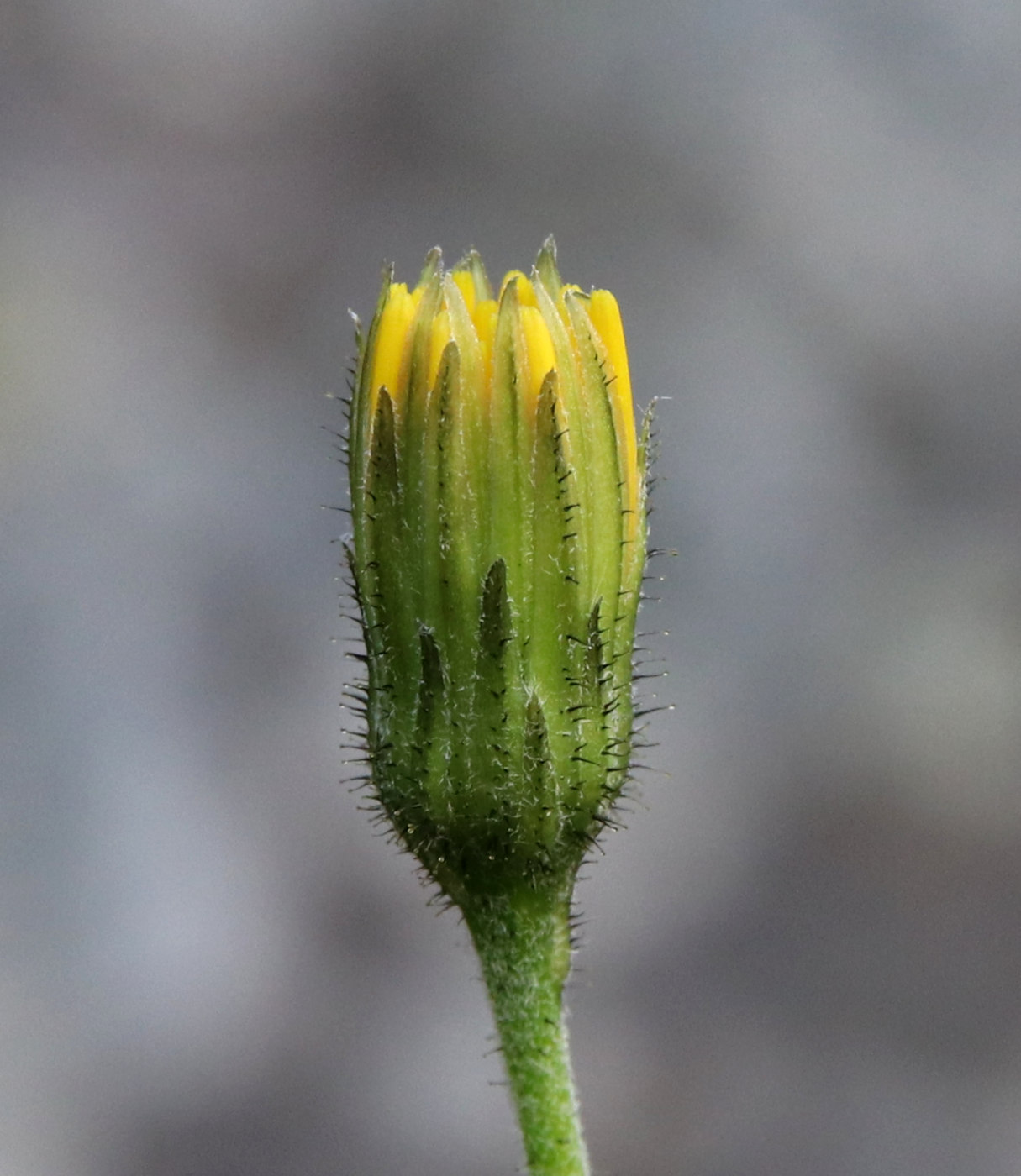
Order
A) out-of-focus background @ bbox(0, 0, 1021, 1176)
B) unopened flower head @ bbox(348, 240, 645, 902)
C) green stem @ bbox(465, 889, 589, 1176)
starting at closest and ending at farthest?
1. unopened flower head @ bbox(348, 240, 645, 902)
2. green stem @ bbox(465, 889, 589, 1176)
3. out-of-focus background @ bbox(0, 0, 1021, 1176)

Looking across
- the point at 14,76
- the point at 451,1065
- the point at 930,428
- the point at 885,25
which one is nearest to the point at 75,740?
the point at 451,1065

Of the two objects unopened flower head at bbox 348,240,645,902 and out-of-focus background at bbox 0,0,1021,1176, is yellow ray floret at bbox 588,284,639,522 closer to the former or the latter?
unopened flower head at bbox 348,240,645,902

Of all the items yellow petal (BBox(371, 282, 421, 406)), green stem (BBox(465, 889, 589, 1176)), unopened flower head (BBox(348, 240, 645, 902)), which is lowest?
green stem (BBox(465, 889, 589, 1176))

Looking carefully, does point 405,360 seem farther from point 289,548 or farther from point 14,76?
point 14,76

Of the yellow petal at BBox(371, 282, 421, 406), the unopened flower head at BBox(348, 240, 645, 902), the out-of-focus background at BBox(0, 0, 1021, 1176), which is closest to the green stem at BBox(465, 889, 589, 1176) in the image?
the unopened flower head at BBox(348, 240, 645, 902)

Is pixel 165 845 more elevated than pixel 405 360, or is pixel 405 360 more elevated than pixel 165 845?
pixel 165 845

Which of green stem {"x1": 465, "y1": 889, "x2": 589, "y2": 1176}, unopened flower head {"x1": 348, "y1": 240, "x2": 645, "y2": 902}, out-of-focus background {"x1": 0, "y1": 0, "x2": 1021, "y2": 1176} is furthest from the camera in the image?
out-of-focus background {"x1": 0, "y1": 0, "x2": 1021, "y2": 1176}
